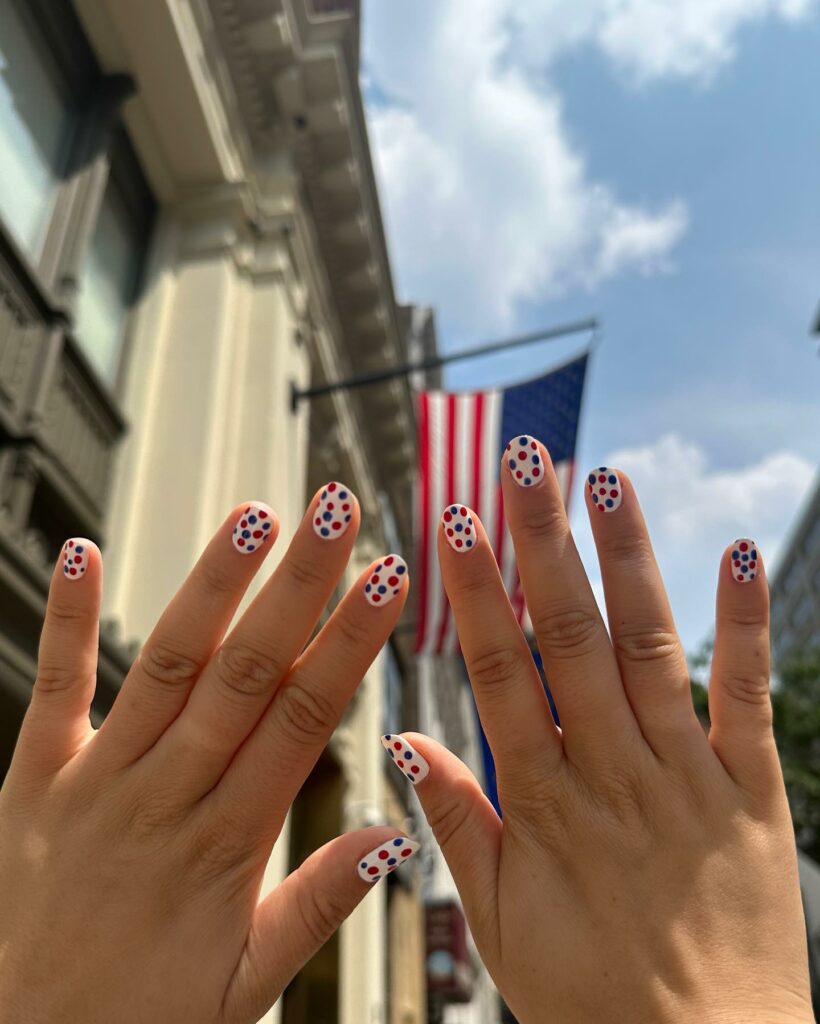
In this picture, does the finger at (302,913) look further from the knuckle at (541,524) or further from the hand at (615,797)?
the knuckle at (541,524)

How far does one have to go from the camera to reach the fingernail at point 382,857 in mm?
1640

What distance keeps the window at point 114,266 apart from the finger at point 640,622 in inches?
232

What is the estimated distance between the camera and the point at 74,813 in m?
1.59

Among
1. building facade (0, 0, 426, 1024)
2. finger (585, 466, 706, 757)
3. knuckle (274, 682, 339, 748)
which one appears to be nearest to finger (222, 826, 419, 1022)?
knuckle (274, 682, 339, 748)

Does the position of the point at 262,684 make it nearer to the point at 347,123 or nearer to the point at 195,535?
the point at 195,535

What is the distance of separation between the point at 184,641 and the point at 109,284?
21.6ft

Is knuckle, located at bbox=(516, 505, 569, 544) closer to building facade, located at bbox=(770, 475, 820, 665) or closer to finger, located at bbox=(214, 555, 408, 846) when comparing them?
finger, located at bbox=(214, 555, 408, 846)

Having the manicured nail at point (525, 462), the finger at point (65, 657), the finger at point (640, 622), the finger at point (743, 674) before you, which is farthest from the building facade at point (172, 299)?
the finger at point (743, 674)

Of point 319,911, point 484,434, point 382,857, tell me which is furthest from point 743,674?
point 484,434

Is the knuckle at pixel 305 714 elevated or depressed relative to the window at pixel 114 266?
depressed

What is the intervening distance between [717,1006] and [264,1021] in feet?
15.8

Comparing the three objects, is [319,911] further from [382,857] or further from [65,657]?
[65,657]

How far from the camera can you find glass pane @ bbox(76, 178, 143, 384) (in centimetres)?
690

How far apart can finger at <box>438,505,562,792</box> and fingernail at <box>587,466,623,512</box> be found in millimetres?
260
